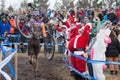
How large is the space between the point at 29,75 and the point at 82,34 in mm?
2759

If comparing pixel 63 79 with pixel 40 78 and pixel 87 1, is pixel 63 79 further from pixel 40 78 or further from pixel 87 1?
pixel 87 1

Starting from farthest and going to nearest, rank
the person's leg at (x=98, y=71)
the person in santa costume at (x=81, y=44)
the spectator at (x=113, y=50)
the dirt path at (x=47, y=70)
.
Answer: the spectator at (x=113, y=50)
the dirt path at (x=47, y=70)
the person in santa costume at (x=81, y=44)
the person's leg at (x=98, y=71)

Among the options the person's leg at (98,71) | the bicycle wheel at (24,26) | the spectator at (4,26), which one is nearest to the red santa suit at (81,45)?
the person's leg at (98,71)

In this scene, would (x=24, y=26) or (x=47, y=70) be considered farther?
(x=47, y=70)

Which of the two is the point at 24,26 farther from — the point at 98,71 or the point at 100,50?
the point at 98,71

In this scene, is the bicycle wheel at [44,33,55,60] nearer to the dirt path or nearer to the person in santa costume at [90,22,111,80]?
the dirt path

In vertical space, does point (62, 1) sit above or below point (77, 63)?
above

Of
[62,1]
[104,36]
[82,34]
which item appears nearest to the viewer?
[104,36]

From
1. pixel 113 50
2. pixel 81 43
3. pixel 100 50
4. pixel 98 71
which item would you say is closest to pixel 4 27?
pixel 113 50

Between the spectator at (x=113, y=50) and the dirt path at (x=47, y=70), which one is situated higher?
the spectator at (x=113, y=50)

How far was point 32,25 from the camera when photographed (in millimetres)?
12930

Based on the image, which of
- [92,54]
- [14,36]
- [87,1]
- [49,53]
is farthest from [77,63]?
[87,1]

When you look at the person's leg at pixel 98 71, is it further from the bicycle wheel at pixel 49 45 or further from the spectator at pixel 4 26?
the spectator at pixel 4 26

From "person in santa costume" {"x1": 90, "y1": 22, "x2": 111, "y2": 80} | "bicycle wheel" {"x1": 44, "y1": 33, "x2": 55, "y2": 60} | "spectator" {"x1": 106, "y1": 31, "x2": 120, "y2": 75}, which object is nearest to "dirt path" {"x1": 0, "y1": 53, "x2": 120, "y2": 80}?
"bicycle wheel" {"x1": 44, "y1": 33, "x2": 55, "y2": 60}
